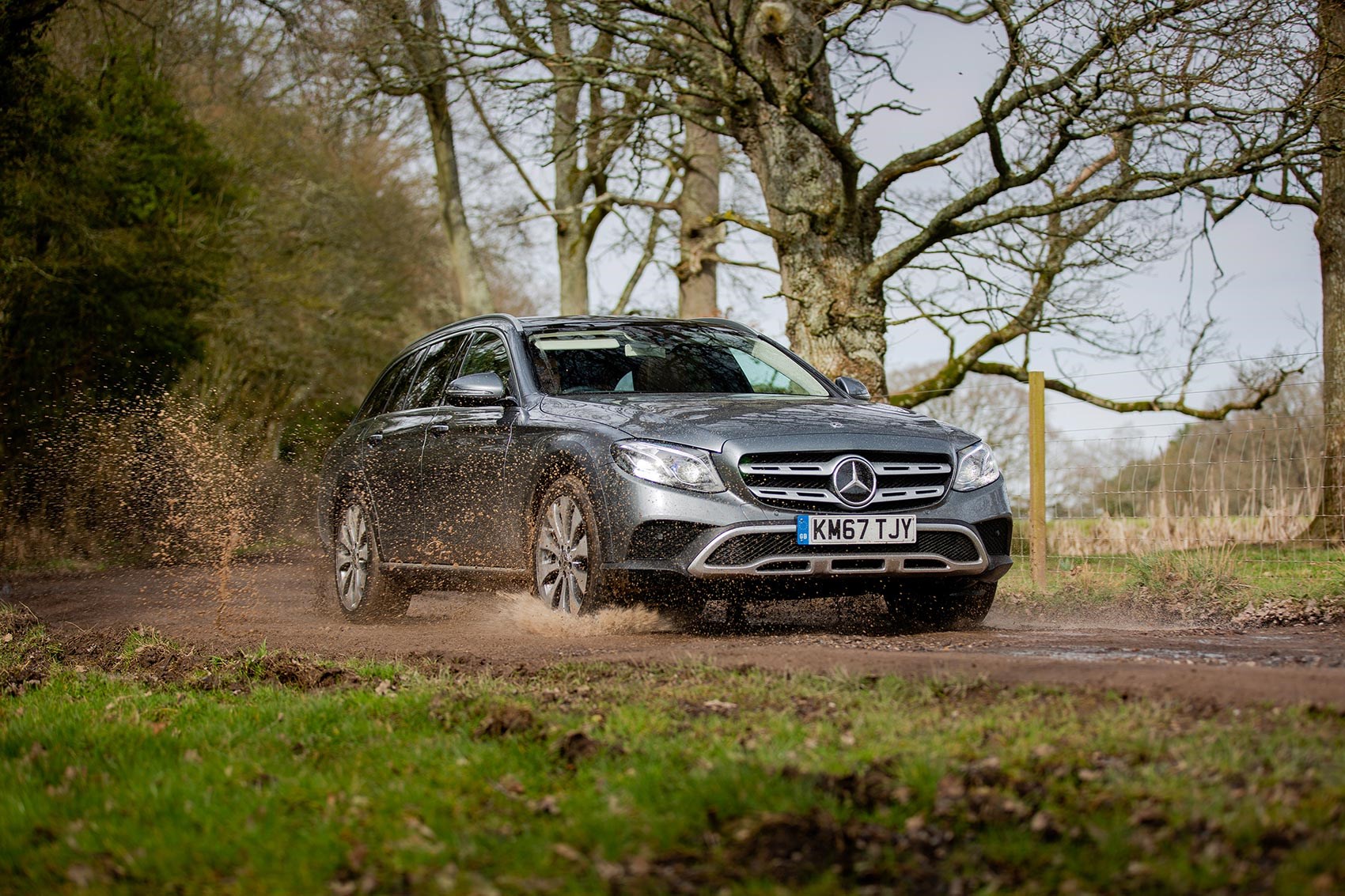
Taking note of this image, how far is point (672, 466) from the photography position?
7043 millimetres

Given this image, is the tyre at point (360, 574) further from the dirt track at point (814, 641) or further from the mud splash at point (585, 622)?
the mud splash at point (585, 622)

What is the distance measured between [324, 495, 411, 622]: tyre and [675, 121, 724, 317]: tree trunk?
10.3 meters

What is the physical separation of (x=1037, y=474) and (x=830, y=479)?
16.4ft

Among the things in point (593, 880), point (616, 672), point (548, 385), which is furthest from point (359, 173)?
point (593, 880)

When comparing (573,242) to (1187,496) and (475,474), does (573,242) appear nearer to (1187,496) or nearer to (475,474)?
(1187,496)

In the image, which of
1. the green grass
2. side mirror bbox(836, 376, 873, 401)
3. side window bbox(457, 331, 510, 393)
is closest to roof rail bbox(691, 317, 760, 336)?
side mirror bbox(836, 376, 873, 401)

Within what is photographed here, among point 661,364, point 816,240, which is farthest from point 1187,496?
point 661,364

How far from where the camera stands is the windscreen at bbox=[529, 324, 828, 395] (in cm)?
836

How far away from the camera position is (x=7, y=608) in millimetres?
10602

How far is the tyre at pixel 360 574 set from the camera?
9648mm

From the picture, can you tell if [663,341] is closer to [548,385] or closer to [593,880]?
[548,385]

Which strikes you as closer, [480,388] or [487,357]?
[480,388]

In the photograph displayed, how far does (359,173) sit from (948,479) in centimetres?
3243

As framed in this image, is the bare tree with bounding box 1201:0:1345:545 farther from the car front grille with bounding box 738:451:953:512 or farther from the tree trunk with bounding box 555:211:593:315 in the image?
the tree trunk with bounding box 555:211:593:315
